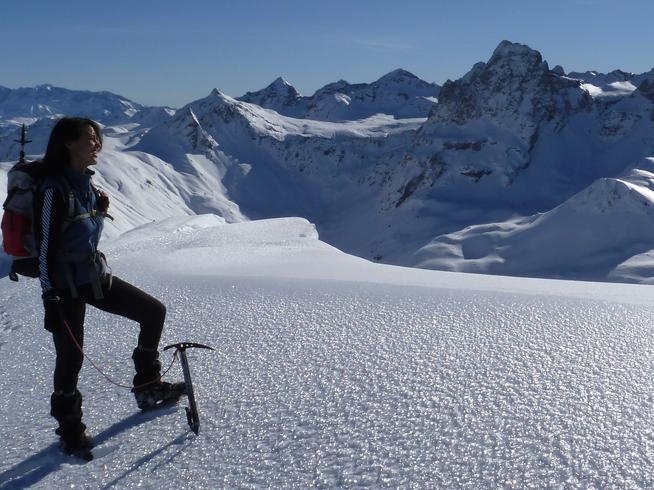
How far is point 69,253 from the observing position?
4199 mm

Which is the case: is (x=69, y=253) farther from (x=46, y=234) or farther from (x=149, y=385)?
(x=149, y=385)

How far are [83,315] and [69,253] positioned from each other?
1.65 ft

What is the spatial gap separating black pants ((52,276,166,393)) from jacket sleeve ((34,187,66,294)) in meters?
0.29

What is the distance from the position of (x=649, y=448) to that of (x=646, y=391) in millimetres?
853

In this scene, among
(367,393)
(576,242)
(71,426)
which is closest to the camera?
(71,426)

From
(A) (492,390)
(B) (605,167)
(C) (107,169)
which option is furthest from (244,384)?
(B) (605,167)

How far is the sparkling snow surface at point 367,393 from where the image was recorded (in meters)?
3.80

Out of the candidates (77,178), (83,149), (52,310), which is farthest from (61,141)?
(52,310)

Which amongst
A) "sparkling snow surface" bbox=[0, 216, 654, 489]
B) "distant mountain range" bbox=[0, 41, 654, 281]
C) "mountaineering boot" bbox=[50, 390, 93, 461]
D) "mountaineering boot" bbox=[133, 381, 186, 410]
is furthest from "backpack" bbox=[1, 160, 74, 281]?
"distant mountain range" bbox=[0, 41, 654, 281]

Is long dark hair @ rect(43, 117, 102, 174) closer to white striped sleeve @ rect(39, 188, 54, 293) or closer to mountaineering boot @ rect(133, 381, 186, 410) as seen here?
white striped sleeve @ rect(39, 188, 54, 293)

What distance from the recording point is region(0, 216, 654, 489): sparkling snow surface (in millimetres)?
3801

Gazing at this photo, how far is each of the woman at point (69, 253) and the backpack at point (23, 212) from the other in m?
0.04

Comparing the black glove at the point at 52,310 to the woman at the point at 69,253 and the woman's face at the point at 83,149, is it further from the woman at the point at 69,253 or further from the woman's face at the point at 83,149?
the woman's face at the point at 83,149

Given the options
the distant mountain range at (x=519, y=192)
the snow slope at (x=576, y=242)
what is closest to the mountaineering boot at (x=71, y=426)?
the snow slope at (x=576, y=242)
